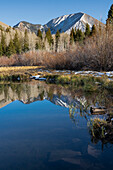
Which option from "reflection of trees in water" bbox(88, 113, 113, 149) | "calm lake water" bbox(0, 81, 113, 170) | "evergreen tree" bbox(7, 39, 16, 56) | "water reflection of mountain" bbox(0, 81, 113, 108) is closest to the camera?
"calm lake water" bbox(0, 81, 113, 170)

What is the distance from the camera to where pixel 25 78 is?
16.1 metres

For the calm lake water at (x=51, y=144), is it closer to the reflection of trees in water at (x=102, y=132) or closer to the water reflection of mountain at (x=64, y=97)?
the reflection of trees in water at (x=102, y=132)

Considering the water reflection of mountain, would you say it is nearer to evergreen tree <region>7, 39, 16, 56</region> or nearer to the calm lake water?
the calm lake water

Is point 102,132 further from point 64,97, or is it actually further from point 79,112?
point 64,97

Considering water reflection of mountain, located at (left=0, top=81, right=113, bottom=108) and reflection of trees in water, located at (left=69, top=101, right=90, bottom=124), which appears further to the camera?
water reflection of mountain, located at (left=0, top=81, right=113, bottom=108)

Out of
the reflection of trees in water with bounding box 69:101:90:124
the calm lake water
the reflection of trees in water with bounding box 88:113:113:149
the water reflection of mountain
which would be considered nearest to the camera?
the calm lake water

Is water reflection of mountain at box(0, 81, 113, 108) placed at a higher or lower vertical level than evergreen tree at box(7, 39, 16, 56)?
lower

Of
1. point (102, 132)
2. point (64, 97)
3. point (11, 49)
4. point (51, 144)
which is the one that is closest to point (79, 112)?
point (102, 132)

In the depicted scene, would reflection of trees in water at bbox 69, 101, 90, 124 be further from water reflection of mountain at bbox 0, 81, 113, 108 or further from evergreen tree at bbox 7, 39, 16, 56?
evergreen tree at bbox 7, 39, 16, 56

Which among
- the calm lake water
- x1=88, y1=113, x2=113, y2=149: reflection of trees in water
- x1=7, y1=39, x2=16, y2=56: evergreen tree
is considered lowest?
the calm lake water

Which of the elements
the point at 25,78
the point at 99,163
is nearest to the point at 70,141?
the point at 99,163

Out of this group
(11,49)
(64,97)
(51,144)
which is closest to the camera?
(51,144)

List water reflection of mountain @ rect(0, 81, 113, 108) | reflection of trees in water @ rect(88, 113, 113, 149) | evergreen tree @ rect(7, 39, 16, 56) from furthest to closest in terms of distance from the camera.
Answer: evergreen tree @ rect(7, 39, 16, 56) < water reflection of mountain @ rect(0, 81, 113, 108) < reflection of trees in water @ rect(88, 113, 113, 149)

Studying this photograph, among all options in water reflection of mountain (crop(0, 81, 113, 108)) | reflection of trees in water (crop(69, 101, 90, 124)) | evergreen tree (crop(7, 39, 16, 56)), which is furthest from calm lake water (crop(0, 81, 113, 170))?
evergreen tree (crop(7, 39, 16, 56))
